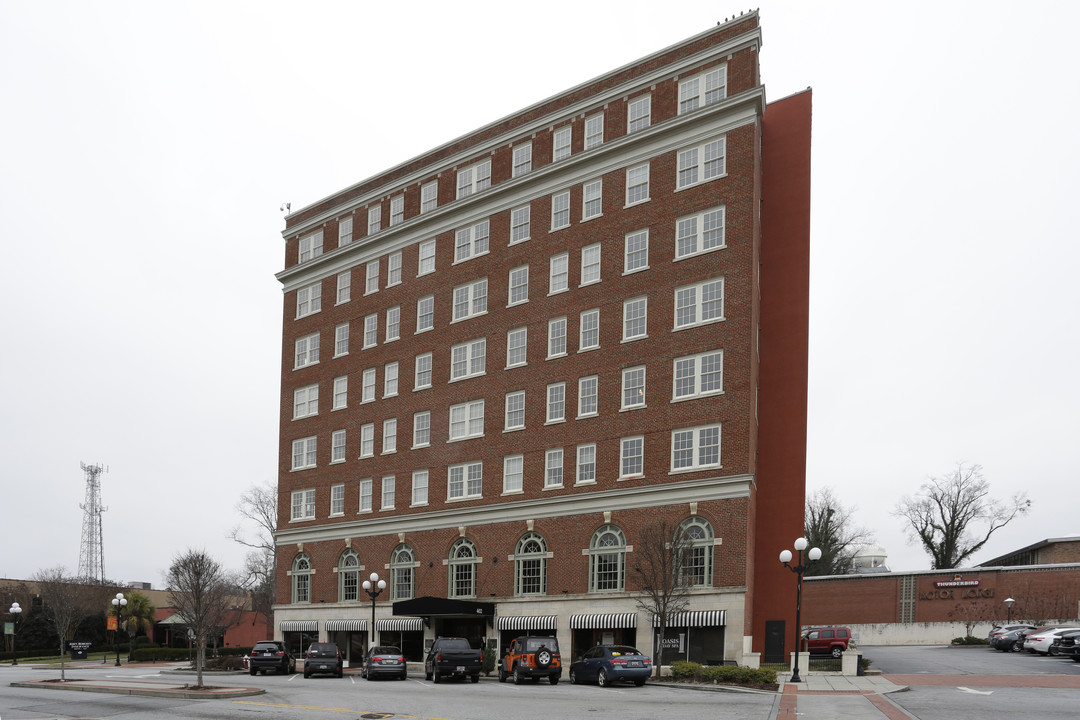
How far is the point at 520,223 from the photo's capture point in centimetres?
5425

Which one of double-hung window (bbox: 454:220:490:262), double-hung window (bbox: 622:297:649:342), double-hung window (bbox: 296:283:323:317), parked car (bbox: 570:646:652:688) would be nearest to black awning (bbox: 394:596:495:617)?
parked car (bbox: 570:646:652:688)

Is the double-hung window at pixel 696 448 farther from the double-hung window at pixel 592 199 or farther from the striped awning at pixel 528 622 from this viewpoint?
the double-hung window at pixel 592 199

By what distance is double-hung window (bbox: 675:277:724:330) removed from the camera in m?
45.0

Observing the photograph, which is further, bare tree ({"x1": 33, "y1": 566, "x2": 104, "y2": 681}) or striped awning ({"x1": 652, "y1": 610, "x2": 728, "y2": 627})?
bare tree ({"x1": 33, "y1": 566, "x2": 104, "y2": 681})

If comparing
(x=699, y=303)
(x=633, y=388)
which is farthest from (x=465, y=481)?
(x=699, y=303)

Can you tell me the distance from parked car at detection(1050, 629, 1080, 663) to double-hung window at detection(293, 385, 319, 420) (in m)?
43.6

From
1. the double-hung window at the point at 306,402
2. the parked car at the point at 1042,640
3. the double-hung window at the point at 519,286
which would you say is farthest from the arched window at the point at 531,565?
the parked car at the point at 1042,640

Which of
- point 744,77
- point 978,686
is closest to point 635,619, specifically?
point 978,686

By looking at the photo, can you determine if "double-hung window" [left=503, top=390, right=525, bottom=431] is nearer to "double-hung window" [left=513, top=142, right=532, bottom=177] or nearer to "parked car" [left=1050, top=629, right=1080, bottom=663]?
"double-hung window" [left=513, top=142, right=532, bottom=177]

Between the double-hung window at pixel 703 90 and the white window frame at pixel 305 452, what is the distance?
104ft

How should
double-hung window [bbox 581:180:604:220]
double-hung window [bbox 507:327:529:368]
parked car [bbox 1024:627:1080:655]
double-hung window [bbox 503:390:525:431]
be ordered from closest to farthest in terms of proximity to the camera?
parked car [bbox 1024:627:1080:655]
double-hung window [bbox 581:180:604:220]
double-hung window [bbox 503:390:525:431]
double-hung window [bbox 507:327:529:368]

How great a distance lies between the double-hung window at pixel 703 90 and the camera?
154 feet

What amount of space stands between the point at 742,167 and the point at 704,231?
11.0 feet

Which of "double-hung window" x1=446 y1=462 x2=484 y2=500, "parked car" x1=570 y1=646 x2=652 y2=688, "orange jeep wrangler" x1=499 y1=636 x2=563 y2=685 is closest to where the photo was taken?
"parked car" x1=570 y1=646 x2=652 y2=688
